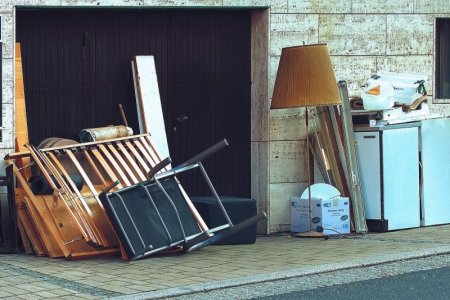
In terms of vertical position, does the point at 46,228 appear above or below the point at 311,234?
above

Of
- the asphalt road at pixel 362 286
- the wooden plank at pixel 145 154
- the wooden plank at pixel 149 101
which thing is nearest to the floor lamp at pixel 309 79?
the wooden plank at pixel 149 101

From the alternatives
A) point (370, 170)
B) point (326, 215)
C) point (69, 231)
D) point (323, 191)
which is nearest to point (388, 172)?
point (370, 170)

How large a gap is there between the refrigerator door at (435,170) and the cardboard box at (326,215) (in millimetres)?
1134

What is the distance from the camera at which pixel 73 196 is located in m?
10.6

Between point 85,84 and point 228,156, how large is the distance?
6.43 ft

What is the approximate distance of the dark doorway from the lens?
11688mm

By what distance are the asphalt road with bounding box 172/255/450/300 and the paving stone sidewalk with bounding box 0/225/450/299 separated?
11 centimetres

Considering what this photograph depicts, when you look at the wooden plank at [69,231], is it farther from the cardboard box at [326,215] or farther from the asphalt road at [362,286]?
the cardboard box at [326,215]

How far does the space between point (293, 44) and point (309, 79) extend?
2.83 feet

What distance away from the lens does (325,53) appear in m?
12.1

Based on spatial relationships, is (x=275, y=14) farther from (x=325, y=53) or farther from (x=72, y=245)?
(x=72, y=245)

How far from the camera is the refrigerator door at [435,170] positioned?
42.6 ft

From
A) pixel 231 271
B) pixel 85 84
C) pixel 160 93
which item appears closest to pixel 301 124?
pixel 160 93

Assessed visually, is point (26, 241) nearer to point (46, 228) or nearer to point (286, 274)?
point (46, 228)
